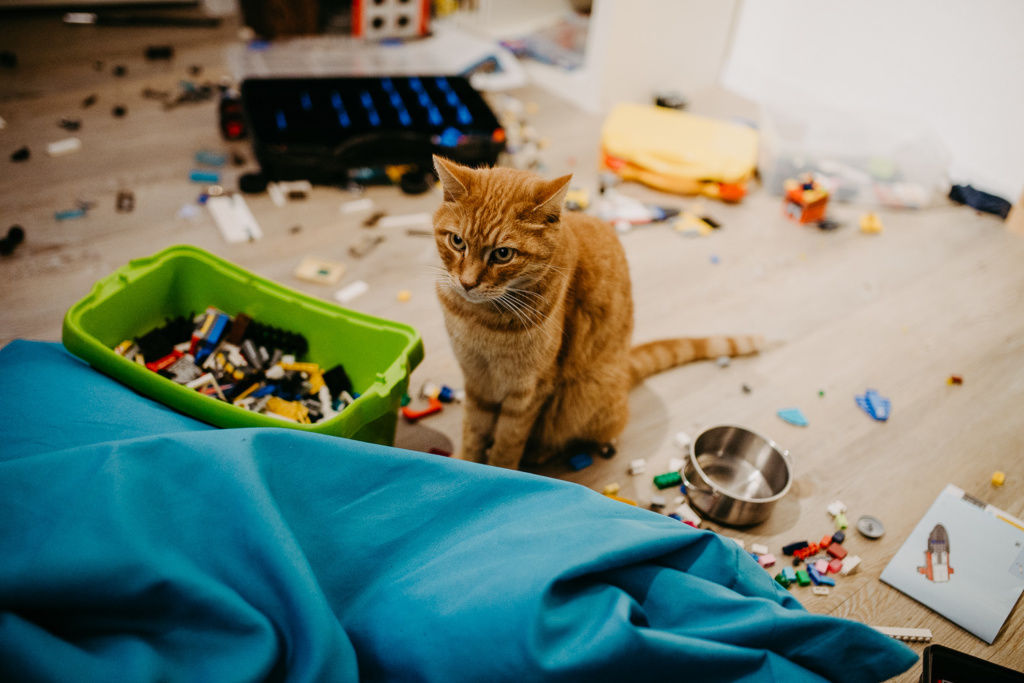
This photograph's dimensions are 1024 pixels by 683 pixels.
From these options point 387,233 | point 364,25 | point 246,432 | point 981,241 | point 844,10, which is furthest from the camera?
point 364,25

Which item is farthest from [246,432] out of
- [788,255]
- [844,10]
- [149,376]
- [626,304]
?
[844,10]

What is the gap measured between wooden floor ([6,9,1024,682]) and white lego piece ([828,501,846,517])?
0.06 ft

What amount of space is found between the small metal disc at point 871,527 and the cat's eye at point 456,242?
1.06 metres

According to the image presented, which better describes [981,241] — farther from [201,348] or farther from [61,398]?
[61,398]

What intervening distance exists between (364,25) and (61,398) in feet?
8.09

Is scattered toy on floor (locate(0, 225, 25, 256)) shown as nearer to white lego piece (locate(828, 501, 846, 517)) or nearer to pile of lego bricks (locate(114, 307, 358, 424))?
pile of lego bricks (locate(114, 307, 358, 424))

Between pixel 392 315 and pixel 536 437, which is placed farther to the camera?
pixel 392 315

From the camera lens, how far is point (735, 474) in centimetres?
147

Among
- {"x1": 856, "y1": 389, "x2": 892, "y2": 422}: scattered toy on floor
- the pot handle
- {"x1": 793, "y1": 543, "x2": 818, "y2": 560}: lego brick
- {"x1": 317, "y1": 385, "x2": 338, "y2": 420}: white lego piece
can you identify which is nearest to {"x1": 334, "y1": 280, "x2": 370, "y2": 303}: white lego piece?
{"x1": 317, "y1": 385, "x2": 338, "y2": 420}: white lego piece

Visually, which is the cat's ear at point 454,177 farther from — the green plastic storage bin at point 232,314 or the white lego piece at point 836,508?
the white lego piece at point 836,508

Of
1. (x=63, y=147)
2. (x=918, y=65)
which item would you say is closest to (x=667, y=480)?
(x=918, y=65)

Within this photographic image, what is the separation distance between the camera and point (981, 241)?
2.25 metres

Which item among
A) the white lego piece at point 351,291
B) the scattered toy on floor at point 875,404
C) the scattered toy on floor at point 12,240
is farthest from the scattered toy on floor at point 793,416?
the scattered toy on floor at point 12,240

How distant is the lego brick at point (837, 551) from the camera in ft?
4.31
